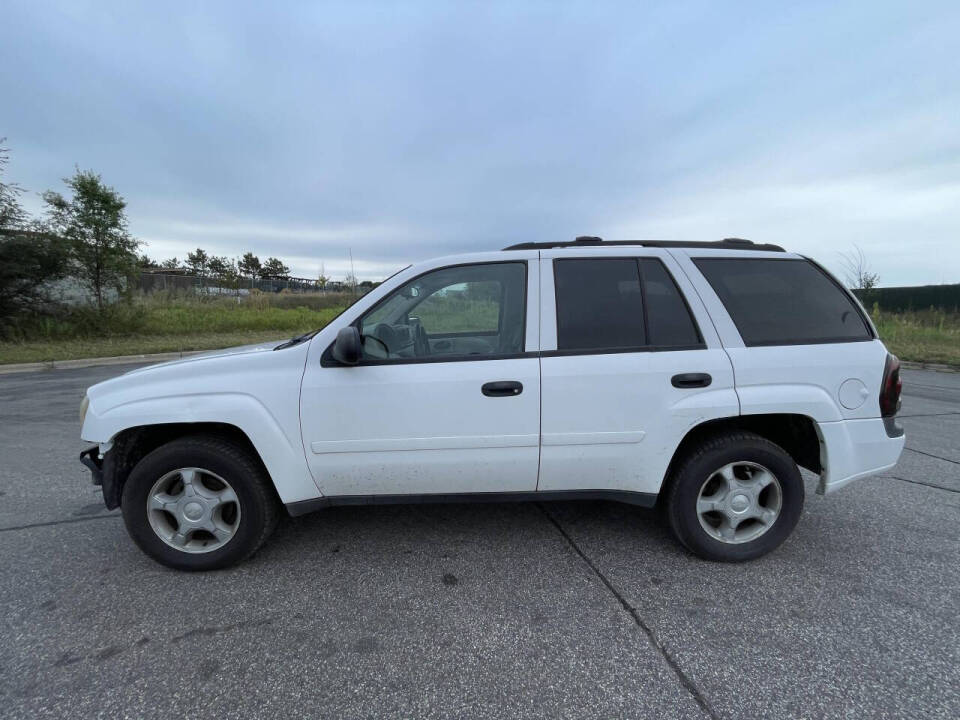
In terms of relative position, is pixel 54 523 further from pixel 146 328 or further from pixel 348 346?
pixel 146 328

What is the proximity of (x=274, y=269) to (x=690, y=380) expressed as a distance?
80.6 meters

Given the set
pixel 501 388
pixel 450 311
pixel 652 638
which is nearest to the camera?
pixel 652 638

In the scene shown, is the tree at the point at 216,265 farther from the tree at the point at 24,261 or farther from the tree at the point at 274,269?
the tree at the point at 24,261

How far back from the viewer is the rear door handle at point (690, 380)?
2.52 meters

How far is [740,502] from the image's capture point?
104 inches

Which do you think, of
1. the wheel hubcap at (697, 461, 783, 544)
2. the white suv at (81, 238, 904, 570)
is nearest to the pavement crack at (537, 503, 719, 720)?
the white suv at (81, 238, 904, 570)

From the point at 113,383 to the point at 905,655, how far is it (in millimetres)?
4119

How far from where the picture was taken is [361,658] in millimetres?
1987

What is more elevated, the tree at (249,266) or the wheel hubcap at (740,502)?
the tree at (249,266)

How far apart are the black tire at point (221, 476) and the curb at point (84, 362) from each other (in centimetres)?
824

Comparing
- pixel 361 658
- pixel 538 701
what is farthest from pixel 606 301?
pixel 361 658

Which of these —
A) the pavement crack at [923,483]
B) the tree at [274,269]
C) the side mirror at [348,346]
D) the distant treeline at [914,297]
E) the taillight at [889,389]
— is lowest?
the pavement crack at [923,483]

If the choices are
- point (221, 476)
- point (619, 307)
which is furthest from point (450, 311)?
point (221, 476)

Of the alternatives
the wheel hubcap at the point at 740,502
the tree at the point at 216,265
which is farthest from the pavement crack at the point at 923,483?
the tree at the point at 216,265
